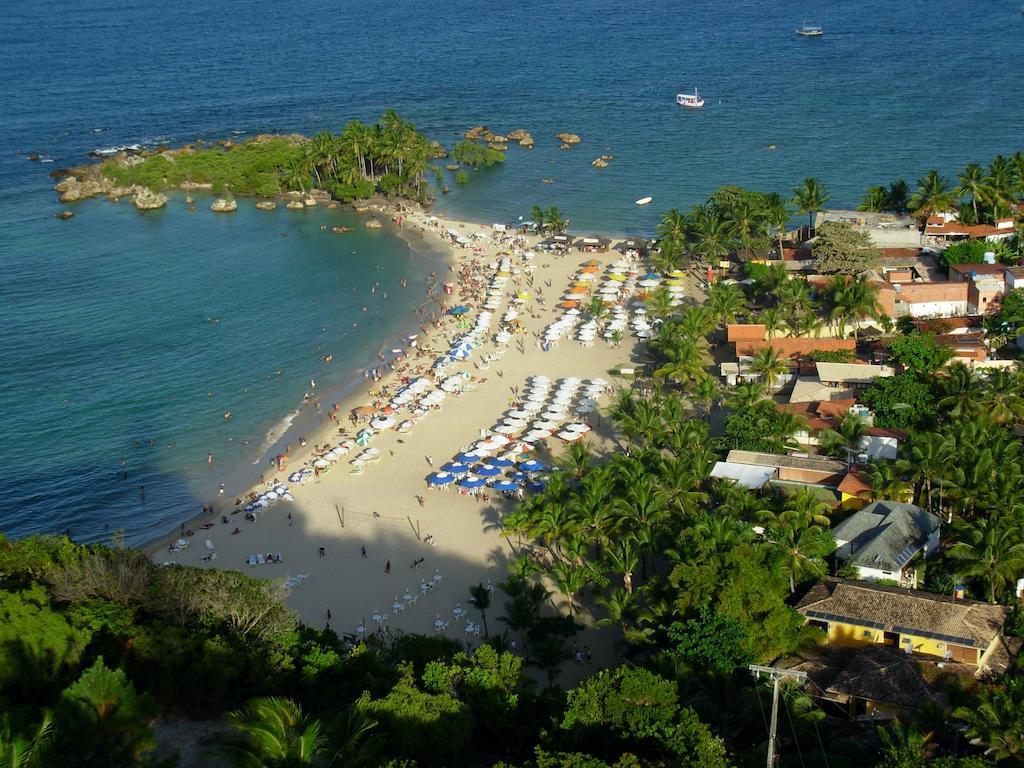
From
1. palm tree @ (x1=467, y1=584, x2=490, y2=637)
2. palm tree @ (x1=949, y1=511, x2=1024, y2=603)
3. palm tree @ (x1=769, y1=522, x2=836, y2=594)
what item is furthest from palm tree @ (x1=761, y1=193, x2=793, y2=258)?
palm tree @ (x1=467, y1=584, x2=490, y2=637)

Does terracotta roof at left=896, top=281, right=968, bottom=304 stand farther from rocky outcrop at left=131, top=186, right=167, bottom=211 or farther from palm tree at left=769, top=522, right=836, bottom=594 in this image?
rocky outcrop at left=131, top=186, right=167, bottom=211

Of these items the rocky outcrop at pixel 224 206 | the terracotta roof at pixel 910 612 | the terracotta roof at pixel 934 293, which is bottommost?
the rocky outcrop at pixel 224 206

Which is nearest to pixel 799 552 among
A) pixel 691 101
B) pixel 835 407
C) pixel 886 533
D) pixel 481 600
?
pixel 886 533

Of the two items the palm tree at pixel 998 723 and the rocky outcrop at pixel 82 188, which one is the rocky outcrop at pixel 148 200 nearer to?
the rocky outcrop at pixel 82 188

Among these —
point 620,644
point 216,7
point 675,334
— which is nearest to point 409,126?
point 675,334

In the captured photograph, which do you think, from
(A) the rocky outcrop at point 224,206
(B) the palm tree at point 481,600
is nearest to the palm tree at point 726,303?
(B) the palm tree at point 481,600

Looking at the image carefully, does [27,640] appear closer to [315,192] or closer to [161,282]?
[161,282]

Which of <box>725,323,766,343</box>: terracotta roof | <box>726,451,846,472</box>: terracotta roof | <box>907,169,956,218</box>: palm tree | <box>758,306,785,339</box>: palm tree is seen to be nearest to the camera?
<box>726,451,846,472</box>: terracotta roof
